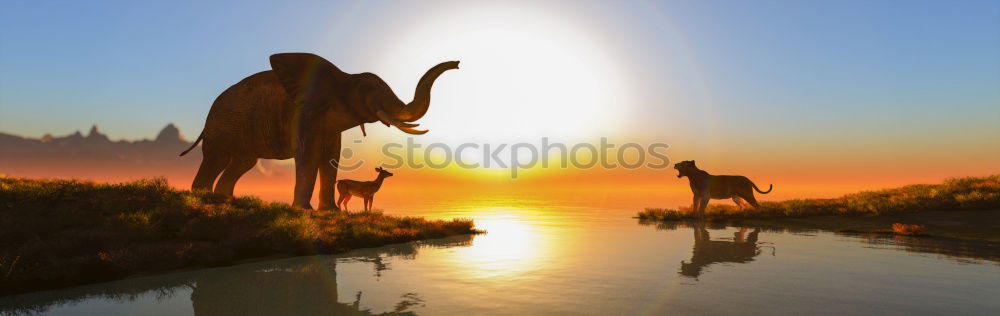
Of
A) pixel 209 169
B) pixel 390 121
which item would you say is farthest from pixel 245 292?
pixel 209 169

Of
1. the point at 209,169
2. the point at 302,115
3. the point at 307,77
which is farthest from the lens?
the point at 209,169

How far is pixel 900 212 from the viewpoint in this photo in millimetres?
17594

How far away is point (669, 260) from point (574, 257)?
1.53 meters

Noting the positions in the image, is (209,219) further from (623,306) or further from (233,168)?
(623,306)

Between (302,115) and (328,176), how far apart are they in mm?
1894

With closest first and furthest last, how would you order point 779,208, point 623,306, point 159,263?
point 623,306 < point 159,263 < point 779,208

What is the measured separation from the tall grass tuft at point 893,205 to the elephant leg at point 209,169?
1497 centimetres

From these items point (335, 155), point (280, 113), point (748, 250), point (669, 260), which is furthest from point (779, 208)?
point (280, 113)

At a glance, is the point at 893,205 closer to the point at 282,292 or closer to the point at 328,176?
the point at 328,176

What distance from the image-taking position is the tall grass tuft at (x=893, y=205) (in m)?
17.2

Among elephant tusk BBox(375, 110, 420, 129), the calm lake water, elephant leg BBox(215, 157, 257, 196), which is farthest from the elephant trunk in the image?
elephant leg BBox(215, 157, 257, 196)

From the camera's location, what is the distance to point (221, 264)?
27.5 feet

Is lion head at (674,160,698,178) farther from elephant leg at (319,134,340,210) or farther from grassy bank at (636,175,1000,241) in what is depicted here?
elephant leg at (319,134,340,210)

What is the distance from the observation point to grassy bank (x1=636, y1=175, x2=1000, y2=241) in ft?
48.6
